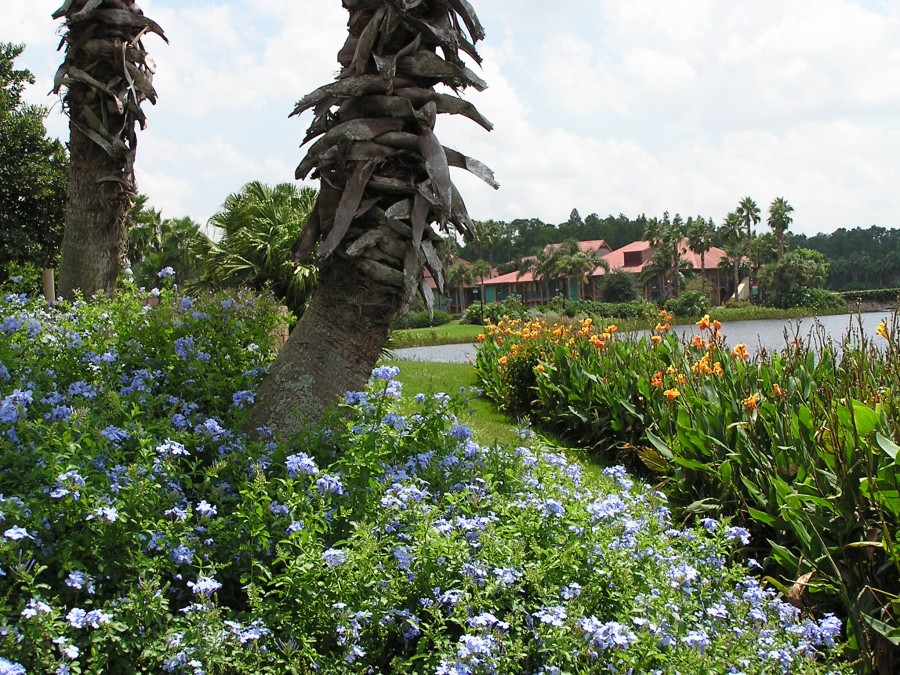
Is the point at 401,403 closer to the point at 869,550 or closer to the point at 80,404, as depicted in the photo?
the point at 80,404

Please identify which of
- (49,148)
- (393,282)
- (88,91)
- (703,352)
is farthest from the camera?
(49,148)

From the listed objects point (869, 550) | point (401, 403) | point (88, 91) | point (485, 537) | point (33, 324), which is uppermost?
point (88, 91)

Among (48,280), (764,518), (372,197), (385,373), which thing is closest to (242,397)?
(385,373)

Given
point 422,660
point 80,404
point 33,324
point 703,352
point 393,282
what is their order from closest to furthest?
point 422,660
point 80,404
point 393,282
point 33,324
point 703,352

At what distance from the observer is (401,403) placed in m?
3.74

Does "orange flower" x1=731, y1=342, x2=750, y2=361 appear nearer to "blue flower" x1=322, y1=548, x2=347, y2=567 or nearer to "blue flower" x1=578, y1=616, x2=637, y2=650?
"blue flower" x1=578, y1=616, x2=637, y2=650

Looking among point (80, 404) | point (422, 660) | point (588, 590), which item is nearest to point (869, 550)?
point (588, 590)

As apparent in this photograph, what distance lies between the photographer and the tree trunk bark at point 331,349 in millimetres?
3557

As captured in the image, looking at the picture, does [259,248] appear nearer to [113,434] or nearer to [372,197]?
[372,197]

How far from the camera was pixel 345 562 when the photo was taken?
2.28 m

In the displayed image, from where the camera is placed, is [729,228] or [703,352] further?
[729,228]

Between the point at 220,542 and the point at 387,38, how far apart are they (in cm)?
256

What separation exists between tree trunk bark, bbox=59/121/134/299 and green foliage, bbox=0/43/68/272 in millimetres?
15436

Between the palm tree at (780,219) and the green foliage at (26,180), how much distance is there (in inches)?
2901
